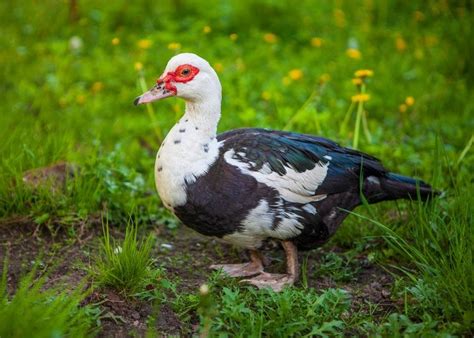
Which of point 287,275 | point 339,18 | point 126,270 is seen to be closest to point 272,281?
point 287,275

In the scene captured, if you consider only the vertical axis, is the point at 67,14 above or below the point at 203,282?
above

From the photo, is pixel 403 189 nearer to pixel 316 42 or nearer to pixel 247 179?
pixel 247 179

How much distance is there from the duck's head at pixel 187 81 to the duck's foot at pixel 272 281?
0.94 metres

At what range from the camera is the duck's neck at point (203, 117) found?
363cm

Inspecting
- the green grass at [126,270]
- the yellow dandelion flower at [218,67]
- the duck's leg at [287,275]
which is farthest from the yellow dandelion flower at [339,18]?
the green grass at [126,270]

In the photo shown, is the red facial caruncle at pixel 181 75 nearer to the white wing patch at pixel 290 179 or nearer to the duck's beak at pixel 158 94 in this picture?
the duck's beak at pixel 158 94

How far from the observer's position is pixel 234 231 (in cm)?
357

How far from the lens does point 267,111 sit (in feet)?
18.9

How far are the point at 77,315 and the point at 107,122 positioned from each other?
2.95 m

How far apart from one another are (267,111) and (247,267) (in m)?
2.10

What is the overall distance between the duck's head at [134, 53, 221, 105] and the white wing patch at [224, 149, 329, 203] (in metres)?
0.32

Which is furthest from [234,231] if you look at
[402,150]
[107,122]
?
[107,122]

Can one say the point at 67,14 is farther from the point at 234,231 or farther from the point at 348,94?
the point at 234,231

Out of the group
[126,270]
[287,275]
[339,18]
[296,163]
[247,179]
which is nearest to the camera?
[126,270]
